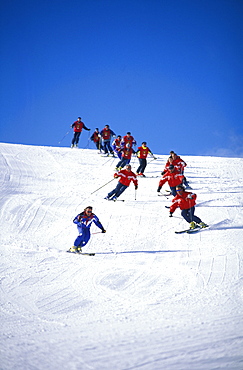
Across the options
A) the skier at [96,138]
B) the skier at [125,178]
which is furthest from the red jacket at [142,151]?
the skier at [96,138]

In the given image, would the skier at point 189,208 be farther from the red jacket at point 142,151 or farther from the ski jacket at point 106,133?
the ski jacket at point 106,133

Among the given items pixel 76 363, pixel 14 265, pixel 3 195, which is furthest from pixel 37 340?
pixel 3 195

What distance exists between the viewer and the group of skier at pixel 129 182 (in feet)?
24.5

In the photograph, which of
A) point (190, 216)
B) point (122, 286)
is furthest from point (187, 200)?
point (122, 286)

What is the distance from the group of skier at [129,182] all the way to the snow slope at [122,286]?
42cm

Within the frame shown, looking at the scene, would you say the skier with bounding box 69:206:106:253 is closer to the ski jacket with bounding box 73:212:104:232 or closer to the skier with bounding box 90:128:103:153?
the ski jacket with bounding box 73:212:104:232

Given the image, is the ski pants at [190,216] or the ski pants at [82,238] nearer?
the ski pants at [82,238]

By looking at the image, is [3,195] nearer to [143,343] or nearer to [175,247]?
[175,247]

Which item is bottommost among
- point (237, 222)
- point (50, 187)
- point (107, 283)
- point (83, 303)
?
point (83, 303)

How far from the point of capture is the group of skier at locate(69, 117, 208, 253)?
7.47m

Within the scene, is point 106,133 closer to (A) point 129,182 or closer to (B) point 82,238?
(A) point 129,182

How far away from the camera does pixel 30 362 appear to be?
365 centimetres

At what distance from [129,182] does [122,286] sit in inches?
221

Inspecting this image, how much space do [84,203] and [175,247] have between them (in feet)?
14.2
